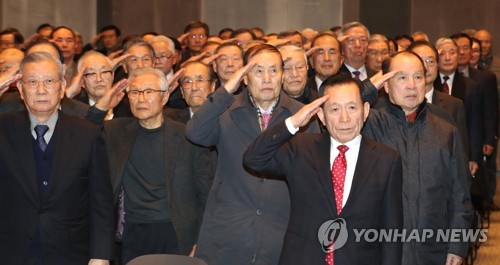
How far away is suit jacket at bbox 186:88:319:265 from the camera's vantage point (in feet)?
17.9

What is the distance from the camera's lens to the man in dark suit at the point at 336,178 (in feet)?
15.4

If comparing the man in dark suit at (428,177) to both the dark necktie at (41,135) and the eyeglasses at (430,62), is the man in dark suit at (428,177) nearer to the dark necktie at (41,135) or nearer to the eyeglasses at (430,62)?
the dark necktie at (41,135)

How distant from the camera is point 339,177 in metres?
4.77

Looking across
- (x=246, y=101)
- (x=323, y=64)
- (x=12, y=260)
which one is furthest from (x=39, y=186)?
(x=323, y=64)

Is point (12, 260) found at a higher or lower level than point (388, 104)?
lower

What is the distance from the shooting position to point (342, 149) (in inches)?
190

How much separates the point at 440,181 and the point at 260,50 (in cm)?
128

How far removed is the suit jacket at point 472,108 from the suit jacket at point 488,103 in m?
0.39

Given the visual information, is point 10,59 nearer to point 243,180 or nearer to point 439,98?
point 243,180

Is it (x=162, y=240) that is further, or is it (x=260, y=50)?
(x=162, y=240)

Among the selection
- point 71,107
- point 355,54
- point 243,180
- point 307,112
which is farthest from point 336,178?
point 355,54

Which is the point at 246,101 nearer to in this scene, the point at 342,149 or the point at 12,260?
the point at 342,149

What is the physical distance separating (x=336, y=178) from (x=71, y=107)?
2.71 m

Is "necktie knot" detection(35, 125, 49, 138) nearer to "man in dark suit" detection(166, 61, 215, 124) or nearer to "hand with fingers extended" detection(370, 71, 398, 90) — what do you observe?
"hand with fingers extended" detection(370, 71, 398, 90)
